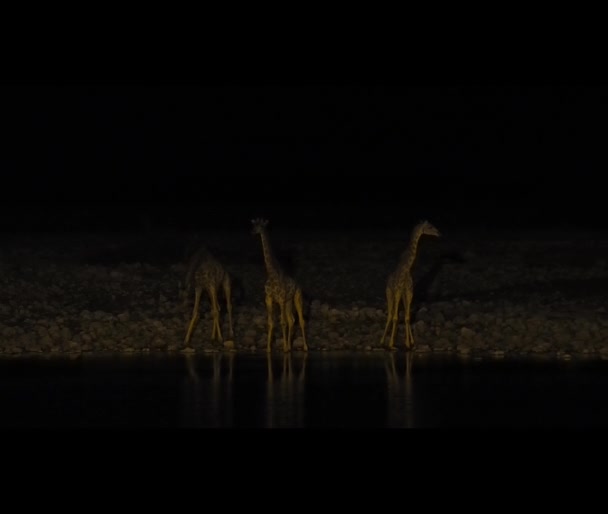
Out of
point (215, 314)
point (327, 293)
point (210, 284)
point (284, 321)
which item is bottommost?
point (284, 321)

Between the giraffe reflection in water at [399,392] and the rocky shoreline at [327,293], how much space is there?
2.32 ft

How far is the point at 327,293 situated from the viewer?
20.6 metres

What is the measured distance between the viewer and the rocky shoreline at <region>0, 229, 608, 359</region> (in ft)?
58.9

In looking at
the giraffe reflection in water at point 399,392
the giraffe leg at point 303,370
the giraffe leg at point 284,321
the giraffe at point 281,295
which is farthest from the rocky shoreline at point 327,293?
the giraffe reflection in water at point 399,392

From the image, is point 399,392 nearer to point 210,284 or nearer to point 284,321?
point 284,321

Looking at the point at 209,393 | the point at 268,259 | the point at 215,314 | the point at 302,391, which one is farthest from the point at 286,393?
the point at 215,314

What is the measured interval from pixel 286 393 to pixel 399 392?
0.90 m

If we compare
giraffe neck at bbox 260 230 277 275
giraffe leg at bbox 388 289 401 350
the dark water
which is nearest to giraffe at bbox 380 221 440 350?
giraffe leg at bbox 388 289 401 350

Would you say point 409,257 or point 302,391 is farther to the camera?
point 409,257

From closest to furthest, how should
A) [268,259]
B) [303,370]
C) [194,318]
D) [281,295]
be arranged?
[303,370] < [281,295] < [268,259] < [194,318]

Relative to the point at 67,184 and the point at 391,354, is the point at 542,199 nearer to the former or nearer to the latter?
the point at 67,184

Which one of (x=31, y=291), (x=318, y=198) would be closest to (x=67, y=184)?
(x=318, y=198)

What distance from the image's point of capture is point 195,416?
46.2 feet

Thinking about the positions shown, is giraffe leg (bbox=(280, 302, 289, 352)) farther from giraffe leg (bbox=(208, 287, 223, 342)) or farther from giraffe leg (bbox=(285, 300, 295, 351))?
giraffe leg (bbox=(208, 287, 223, 342))
